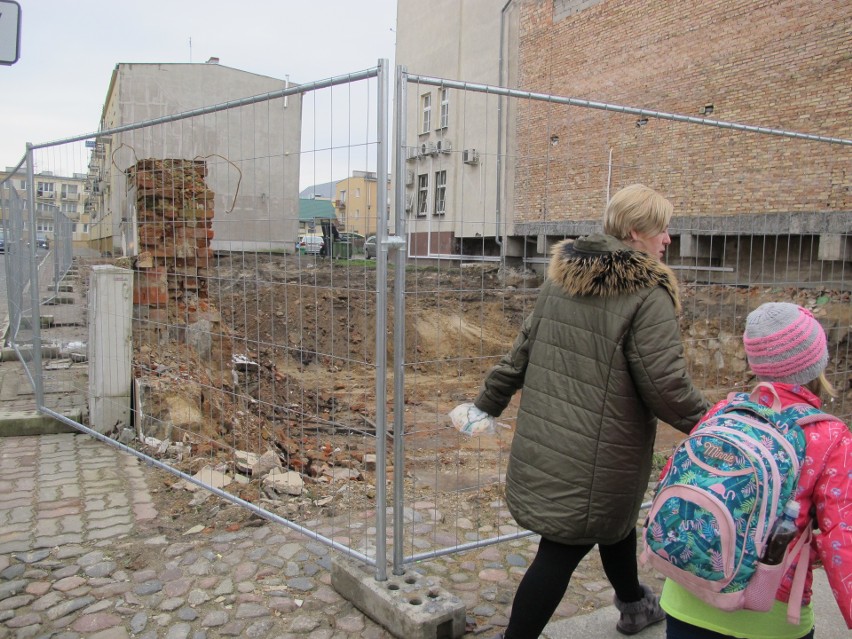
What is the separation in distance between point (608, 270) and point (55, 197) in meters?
6.79

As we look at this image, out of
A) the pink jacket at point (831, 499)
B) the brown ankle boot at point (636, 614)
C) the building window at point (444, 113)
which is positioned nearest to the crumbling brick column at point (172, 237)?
the building window at point (444, 113)

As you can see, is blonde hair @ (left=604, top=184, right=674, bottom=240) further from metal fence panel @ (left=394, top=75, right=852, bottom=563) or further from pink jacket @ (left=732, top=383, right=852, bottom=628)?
pink jacket @ (left=732, top=383, right=852, bottom=628)

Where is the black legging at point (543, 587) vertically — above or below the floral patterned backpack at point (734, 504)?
below

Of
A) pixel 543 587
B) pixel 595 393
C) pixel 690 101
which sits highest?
pixel 690 101

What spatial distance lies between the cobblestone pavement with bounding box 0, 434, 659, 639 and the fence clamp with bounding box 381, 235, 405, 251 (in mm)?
1617

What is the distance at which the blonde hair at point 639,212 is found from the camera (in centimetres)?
244

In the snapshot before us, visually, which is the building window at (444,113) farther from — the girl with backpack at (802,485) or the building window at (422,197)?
the girl with backpack at (802,485)

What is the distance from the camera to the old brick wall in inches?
164

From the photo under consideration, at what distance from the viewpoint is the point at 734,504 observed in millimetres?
1650

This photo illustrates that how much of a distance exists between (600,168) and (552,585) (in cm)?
263

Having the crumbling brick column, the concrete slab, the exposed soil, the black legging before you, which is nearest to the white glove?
the exposed soil

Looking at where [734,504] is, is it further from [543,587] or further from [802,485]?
[543,587]

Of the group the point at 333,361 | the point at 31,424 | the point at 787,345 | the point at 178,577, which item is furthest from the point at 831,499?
the point at 31,424

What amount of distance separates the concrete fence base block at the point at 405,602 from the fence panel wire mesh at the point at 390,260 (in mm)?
133
